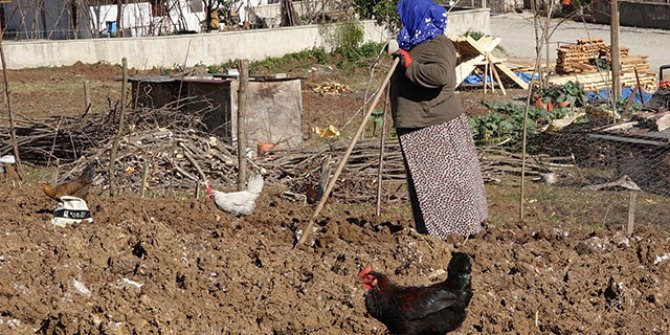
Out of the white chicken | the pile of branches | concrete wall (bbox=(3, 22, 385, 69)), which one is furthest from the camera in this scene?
concrete wall (bbox=(3, 22, 385, 69))

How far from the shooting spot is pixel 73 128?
1324 centimetres

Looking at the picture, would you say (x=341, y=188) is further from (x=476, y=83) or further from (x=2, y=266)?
(x=476, y=83)

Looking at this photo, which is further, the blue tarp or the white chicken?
the blue tarp

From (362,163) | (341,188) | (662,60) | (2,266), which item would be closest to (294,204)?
(341,188)

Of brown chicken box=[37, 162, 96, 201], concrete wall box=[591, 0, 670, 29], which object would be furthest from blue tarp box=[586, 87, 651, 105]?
concrete wall box=[591, 0, 670, 29]

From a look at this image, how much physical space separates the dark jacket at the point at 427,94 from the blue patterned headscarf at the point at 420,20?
0.05 metres

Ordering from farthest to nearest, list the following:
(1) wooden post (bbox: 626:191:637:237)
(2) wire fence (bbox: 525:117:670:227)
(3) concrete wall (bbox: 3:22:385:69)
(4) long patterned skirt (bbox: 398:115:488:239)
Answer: (3) concrete wall (bbox: 3:22:385:69) → (2) wire fence (bbox: 525:117:670:227) → (1) wooden post (bbox: 626:191:637:237) → (4) long patterned skirt (bbox: 398:115:488:239)

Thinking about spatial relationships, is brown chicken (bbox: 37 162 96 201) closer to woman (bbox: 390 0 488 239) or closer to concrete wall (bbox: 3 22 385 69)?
woman (bbox: 390 0 488 239)

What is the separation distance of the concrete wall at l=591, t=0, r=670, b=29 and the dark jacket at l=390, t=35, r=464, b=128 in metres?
26.6

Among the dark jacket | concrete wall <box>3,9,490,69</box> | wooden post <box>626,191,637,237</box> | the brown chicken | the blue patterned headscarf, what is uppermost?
the blue patterned headscarf

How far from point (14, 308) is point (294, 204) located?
445cm

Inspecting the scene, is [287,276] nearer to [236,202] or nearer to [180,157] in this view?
[236,202]

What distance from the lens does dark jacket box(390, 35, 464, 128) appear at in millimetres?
7898

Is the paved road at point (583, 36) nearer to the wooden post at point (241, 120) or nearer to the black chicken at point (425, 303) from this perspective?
the wooden post at point (241, 120)
